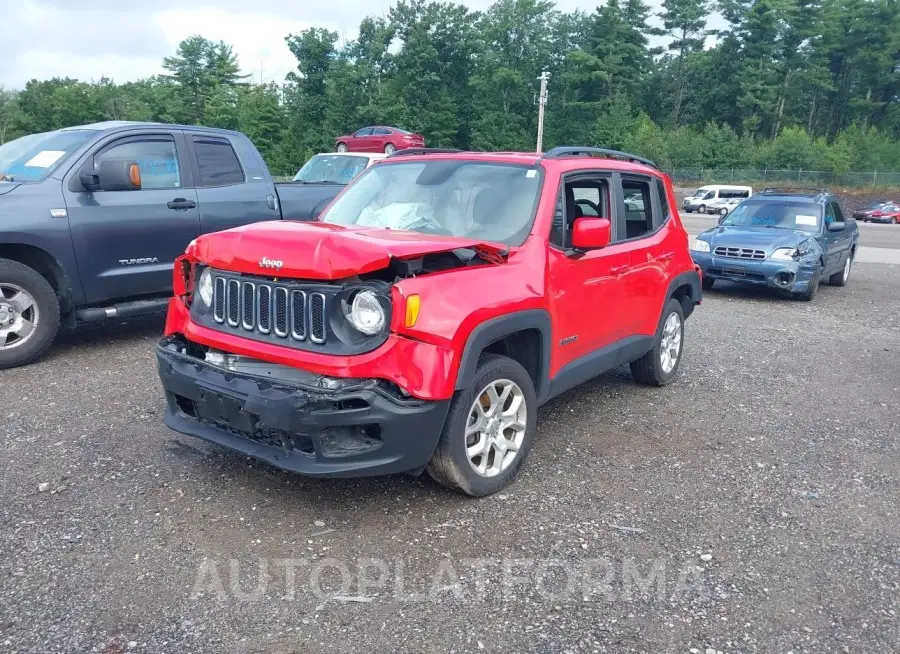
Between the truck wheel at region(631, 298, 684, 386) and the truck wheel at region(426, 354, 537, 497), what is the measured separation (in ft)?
6.77

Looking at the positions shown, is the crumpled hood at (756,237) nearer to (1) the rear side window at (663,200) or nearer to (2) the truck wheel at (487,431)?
(1) the rear side window at (663,200)

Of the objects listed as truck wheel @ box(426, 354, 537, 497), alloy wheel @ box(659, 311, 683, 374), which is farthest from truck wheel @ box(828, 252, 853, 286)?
truck wheel @ box(426, 354, 537, 497)

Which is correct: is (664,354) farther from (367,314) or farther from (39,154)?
(39,154)

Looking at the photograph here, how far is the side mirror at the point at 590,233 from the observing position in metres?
4.14

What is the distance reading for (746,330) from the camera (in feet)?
28.0

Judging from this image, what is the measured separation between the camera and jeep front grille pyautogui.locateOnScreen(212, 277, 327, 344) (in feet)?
10.8

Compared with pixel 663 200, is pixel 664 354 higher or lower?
lower

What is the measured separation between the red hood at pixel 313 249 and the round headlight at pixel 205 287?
102 millimetres

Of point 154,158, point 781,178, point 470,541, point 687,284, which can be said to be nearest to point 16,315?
point 154,158

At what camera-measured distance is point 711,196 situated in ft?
145

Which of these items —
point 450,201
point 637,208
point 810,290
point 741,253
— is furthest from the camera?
point 741,253

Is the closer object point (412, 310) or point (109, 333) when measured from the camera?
point (412, 310)

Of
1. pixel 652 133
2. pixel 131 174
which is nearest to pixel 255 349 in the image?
pixel 131 174

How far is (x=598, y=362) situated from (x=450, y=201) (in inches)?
56.9
